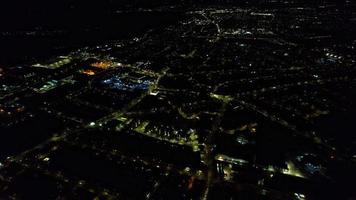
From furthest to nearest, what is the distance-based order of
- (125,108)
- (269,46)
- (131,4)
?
(131,4)
(269,46)
(125,108)

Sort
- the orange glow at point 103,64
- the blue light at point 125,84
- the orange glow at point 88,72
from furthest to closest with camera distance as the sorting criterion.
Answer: the orange glow at point 103,64
the orange glow at point 88,72
the blue light at point 125,84

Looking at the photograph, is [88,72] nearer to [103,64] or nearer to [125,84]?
[103,64]

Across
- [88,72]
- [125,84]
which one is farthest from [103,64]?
[125,84]

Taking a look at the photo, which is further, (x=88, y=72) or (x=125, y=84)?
(x=88, y=72)

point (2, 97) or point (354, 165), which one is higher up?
point (2, 97)

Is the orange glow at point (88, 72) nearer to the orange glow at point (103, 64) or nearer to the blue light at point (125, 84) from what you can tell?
the orange glow at point (103, 64)

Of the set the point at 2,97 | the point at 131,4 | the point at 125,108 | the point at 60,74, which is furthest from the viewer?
the point at 131,4

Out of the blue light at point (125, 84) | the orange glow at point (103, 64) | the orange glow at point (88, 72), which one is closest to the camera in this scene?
the blue light at point (125, 84)

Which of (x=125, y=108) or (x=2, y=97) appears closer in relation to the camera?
(x=125, y=108)

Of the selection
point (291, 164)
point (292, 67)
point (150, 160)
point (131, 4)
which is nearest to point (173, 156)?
point (150, 160)

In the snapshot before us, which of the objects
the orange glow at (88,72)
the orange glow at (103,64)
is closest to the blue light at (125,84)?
the orange glow at (88,72)

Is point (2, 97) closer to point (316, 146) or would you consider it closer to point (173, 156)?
point (173, 156)
